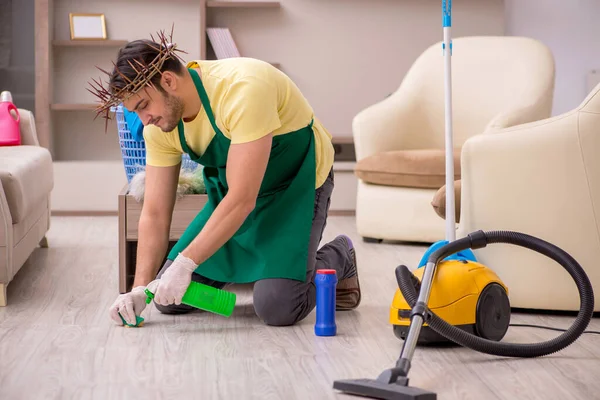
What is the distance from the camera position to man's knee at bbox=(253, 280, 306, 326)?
235cm

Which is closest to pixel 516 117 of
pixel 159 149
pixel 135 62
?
pixel 159 149

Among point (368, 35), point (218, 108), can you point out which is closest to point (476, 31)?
point (368, 35)

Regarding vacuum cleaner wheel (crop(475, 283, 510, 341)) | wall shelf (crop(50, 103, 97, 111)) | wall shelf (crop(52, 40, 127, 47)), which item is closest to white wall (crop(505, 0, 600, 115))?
wall shelf (crop(52, 40, 127, 47))

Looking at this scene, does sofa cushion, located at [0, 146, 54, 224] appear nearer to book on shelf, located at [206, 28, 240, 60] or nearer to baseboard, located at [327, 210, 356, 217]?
book on shelf, located at [206, 28, 240, 60]

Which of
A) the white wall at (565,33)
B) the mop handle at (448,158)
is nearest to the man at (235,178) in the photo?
the mop handle at (448,158)

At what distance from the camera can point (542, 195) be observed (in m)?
2.44

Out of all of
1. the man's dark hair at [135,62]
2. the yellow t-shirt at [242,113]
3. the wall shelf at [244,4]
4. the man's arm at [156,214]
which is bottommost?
the man's arm at [156,214]

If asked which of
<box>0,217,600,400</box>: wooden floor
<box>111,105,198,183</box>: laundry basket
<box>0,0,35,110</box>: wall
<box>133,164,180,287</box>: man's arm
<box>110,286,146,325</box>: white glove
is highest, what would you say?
<box>0,0,35,110</box>: wall

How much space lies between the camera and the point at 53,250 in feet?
12.3

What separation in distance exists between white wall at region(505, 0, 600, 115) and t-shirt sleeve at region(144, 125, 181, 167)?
12.3ft

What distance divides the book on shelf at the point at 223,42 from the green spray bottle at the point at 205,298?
291 cm

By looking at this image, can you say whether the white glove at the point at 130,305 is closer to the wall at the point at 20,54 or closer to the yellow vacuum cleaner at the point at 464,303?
the yellow vacuum cleaner at the point at 464,303

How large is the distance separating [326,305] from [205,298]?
31 centimetres

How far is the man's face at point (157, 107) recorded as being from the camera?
214 centimetres
